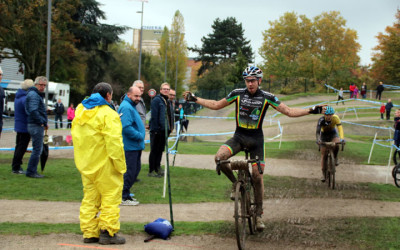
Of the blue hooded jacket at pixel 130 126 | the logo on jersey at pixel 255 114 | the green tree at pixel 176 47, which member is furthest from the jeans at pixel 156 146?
the green tree at pixel 176 47

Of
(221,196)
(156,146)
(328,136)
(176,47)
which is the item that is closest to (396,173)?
(328,136)

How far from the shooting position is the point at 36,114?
34.3ft

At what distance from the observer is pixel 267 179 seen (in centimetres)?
1257

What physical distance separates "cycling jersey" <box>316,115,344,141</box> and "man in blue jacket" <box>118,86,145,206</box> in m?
5.41

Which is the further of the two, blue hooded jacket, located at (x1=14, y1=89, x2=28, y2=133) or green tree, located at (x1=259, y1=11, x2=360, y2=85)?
green tree, located at (x1=259, y1=11, x2=360, y2=85)

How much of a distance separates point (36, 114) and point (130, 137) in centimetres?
299

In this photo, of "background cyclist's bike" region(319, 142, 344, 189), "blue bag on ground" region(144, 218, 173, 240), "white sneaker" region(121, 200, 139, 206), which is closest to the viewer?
"blue bag on ground" region(144, 218, 173, 240)

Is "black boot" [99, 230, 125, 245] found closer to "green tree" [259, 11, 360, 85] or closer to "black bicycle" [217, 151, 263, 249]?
"black bicycle" [217, 151, 263, 249]

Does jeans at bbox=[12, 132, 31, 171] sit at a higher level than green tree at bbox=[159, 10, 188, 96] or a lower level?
lower

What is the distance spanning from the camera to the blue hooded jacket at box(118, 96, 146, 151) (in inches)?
340

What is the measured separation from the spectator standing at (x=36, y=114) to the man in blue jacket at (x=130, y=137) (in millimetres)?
2748

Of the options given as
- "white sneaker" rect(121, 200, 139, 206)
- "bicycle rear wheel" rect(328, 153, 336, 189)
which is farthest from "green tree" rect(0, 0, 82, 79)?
"white sneaker" rect(121, 200, 139, 206)

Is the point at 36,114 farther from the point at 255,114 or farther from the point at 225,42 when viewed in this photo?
the point at 225,42

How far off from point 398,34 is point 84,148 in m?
53.1
